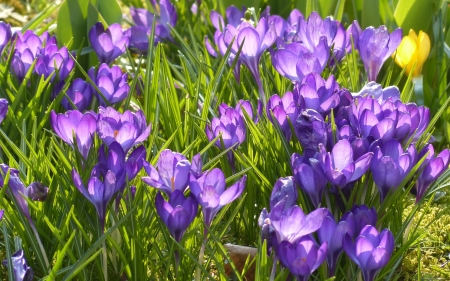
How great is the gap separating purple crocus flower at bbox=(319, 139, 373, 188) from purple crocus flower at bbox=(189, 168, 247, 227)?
6.2 inches

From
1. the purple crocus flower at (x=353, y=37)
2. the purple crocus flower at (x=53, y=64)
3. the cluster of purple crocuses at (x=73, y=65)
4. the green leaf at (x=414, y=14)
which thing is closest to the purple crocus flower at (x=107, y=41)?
the cluster of purple crocuses at (x=73, y=65)

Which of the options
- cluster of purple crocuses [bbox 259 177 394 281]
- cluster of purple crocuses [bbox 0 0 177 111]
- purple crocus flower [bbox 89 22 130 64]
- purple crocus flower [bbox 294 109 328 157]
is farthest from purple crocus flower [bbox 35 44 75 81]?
cluster of purple crocuses [bbox 259 177 394 281]

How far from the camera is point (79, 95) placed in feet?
4.83

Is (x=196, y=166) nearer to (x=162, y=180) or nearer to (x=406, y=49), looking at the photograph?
(x=162, y=180)

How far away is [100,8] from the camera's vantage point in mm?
2047

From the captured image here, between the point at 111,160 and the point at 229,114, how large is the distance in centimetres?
32

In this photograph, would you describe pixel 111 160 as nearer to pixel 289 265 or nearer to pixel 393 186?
pixel 289 265

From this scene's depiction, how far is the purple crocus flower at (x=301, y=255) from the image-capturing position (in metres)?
0.91

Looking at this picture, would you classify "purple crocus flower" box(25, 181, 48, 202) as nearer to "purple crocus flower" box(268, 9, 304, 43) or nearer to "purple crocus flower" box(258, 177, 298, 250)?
"purple crocus flower" box(258, 177, 298, 250)

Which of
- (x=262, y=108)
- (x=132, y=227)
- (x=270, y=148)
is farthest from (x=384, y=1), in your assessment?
(x=132, y=227)

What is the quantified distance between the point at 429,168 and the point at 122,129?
22.9 inches

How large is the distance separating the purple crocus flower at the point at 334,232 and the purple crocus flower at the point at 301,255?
0.05 meters

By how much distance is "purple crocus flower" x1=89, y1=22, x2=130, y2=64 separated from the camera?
1.70m

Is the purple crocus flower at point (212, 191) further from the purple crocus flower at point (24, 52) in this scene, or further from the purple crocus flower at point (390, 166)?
the purple crocus flower at point (24, 52)
